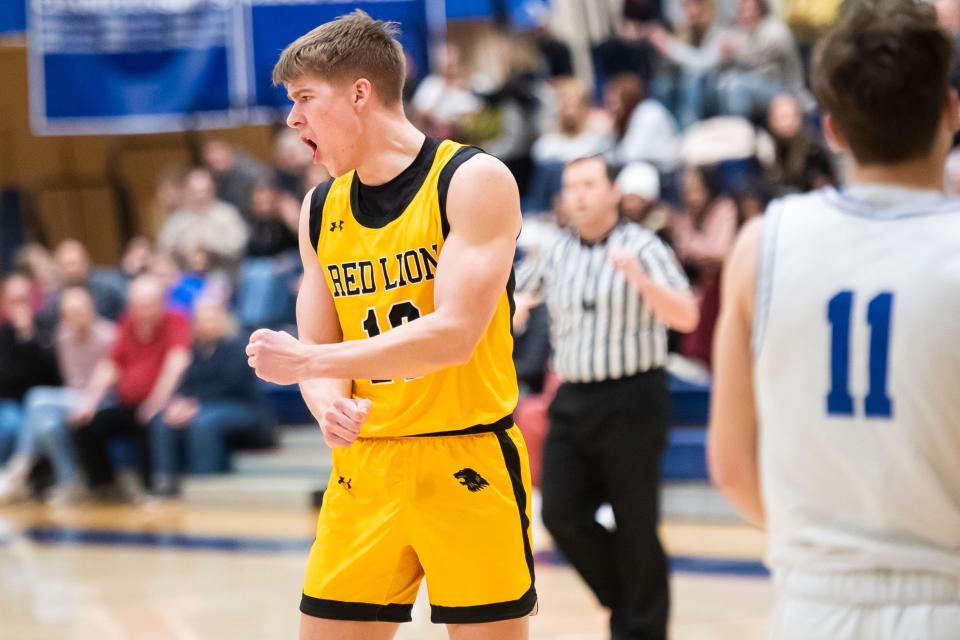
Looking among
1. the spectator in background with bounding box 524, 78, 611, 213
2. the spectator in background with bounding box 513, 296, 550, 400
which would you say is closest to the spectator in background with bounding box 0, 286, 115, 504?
the spectator in background with bounding box 524, 78, 611, 213

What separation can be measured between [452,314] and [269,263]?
9405mm

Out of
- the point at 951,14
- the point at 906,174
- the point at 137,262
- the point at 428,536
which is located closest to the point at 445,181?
the point at 428,536

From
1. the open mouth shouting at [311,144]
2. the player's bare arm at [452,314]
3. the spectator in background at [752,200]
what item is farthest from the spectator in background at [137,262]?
the player's bare arm at [452,314]

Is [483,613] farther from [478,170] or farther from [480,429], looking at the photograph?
[478,170]

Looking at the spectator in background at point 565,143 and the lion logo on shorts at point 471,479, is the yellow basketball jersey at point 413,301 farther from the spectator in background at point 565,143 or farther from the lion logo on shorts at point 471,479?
the spectator in background at point 565,143

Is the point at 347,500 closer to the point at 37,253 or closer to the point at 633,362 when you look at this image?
the point at 633,362

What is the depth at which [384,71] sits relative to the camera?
3355mm

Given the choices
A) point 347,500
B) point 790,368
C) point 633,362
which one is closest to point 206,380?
point 633,362

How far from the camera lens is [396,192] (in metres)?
3.38

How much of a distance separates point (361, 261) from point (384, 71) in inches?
17.9

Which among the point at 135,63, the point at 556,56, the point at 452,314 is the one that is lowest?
the point at 452,314

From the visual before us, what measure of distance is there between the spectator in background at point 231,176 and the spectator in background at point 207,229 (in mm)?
225

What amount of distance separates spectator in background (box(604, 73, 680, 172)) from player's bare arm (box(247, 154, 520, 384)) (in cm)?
809

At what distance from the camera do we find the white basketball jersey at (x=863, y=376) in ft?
6.63
